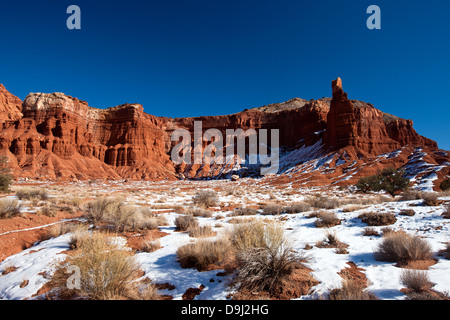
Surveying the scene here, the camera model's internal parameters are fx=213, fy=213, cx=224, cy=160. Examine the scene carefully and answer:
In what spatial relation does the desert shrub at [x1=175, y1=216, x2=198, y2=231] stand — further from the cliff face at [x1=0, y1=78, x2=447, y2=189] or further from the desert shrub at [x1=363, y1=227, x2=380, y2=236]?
the cliff face at [x1=0, y1=78, x2=447, y2=189]

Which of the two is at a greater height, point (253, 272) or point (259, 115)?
point (259, 115)

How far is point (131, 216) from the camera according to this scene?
746cm

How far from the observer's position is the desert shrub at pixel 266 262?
3.18 meters

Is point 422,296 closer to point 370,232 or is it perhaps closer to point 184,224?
point 370,232

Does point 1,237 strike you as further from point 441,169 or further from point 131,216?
point 441,169

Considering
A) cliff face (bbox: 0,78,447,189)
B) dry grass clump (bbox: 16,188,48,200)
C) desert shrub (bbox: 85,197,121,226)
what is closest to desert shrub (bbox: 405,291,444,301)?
desert shrub (bbox: 85,197,121,226)

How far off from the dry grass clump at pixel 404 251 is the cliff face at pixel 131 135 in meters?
50.7

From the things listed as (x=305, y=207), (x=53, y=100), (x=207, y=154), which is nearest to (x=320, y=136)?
(x=207, y=154)

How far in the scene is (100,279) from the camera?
293 cm

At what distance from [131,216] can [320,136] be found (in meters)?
66.3

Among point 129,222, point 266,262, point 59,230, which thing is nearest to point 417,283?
point 266,262

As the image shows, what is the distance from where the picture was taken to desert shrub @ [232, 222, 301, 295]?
3.18 m

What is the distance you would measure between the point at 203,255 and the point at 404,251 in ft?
12.5
